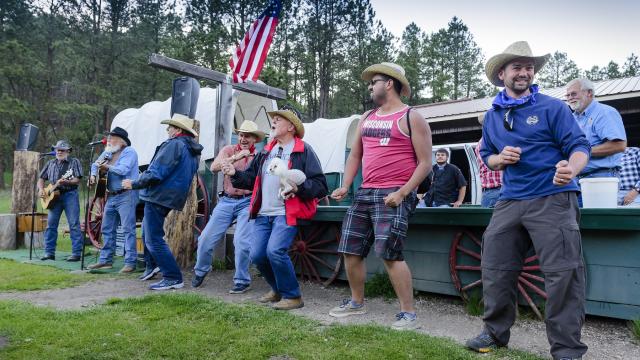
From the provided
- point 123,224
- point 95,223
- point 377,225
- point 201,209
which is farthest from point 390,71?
point 95,223

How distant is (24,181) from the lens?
948 centimetres

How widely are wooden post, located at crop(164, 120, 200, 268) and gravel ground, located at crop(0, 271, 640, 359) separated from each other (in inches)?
17.8

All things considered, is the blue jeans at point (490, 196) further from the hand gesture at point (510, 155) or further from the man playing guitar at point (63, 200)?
the man playing guitar at point (63, 200)

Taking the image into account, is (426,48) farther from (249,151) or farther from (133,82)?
(249,151)

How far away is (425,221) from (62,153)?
20.2 ft

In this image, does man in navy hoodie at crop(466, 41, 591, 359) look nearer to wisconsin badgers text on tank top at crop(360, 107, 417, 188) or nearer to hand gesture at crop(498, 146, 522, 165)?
hand gesture at crop(498, 146, 522, 165)

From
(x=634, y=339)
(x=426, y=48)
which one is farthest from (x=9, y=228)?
(x=426, y=48)

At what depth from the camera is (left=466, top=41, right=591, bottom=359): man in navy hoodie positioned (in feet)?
8.61

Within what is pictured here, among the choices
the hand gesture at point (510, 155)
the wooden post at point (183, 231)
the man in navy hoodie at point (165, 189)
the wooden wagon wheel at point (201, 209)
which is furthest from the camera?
the wooden wagon wheel at point (201, 209)

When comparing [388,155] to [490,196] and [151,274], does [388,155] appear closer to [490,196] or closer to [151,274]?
[490,196]

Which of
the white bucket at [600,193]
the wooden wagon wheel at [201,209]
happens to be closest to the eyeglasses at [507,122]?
the white bucket at [600,193]

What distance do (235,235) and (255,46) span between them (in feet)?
8.97

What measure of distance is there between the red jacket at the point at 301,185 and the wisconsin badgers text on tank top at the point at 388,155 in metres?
0.66

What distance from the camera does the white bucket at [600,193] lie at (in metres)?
3.47
